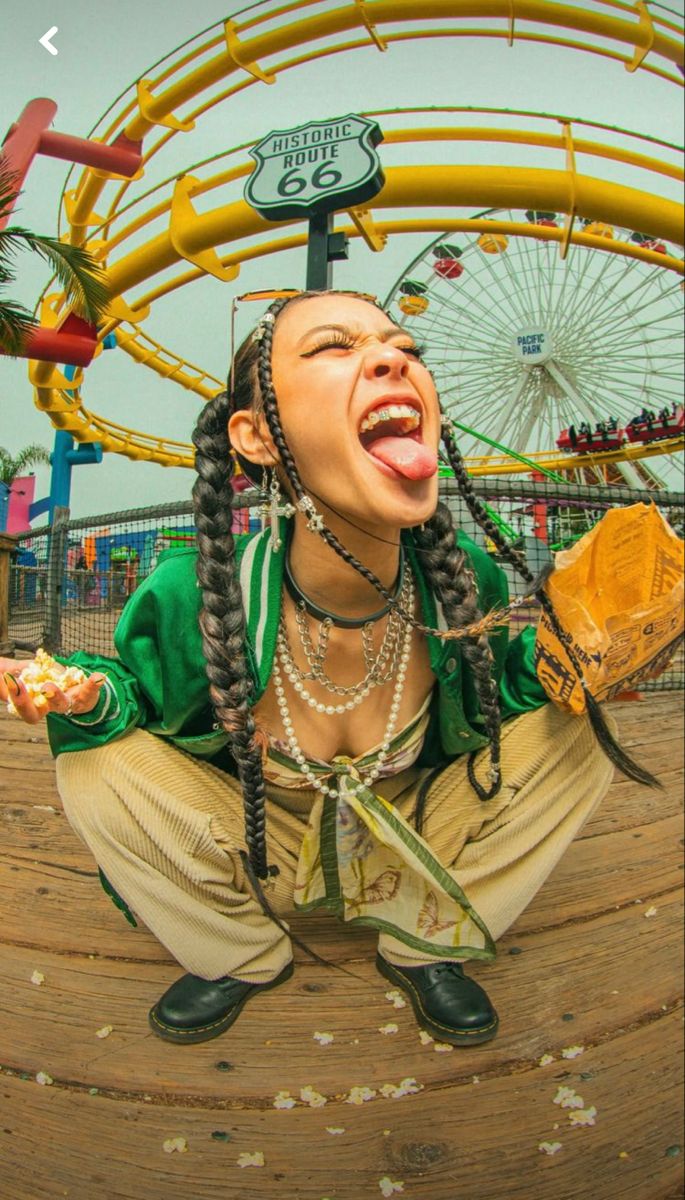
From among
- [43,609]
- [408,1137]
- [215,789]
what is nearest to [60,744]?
[215,789]

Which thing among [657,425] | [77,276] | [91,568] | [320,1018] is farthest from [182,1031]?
[657,425]

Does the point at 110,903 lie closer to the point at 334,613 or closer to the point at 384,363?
the point at 334,613

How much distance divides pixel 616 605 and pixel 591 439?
15311 mm

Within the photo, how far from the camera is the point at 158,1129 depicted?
768mm

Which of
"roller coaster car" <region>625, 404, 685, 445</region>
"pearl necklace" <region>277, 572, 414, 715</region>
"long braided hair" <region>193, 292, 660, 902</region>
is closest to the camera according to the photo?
"long braided hair" <region>193, 292, 660, 902</region>

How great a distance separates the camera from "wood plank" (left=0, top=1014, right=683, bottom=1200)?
0.70m

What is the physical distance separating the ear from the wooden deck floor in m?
0.85

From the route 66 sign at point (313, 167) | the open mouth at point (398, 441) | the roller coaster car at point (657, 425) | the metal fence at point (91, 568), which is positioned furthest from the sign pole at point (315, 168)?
the roller coaster car at point (657, 425)

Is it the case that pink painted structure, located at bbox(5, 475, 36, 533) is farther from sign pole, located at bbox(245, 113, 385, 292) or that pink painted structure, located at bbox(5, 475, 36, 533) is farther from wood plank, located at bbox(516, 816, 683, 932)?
wood plank, located at bbox(516, 816, 683, 932)

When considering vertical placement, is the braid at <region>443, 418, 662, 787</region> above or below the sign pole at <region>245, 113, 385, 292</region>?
below

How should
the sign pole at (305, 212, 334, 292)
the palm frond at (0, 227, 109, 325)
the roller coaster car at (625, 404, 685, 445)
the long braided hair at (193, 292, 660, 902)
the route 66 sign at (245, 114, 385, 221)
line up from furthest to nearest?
the roller coaster car at (625, 404, 685, 445) < the sign pole at (305, 212, 334, 292) < the palm frond at (0, 227, 109, 325) < the route 66 sign at (245, 114, 385, 221) < the long braided hair at (193, 292, 660, 902)

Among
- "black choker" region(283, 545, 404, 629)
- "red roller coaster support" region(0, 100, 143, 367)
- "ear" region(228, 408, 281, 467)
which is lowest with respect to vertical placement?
"black choker" region(283, 545, 404, 629)

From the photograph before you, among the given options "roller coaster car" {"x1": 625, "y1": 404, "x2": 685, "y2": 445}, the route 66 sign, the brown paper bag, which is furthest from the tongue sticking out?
"roller coaster car" {"x1": 625, "y1": 404, "x2": 685, "y2": 445}

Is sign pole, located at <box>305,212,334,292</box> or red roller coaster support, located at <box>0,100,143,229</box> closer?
red roller coaster support, located at <box>0,100,143,229</box>
